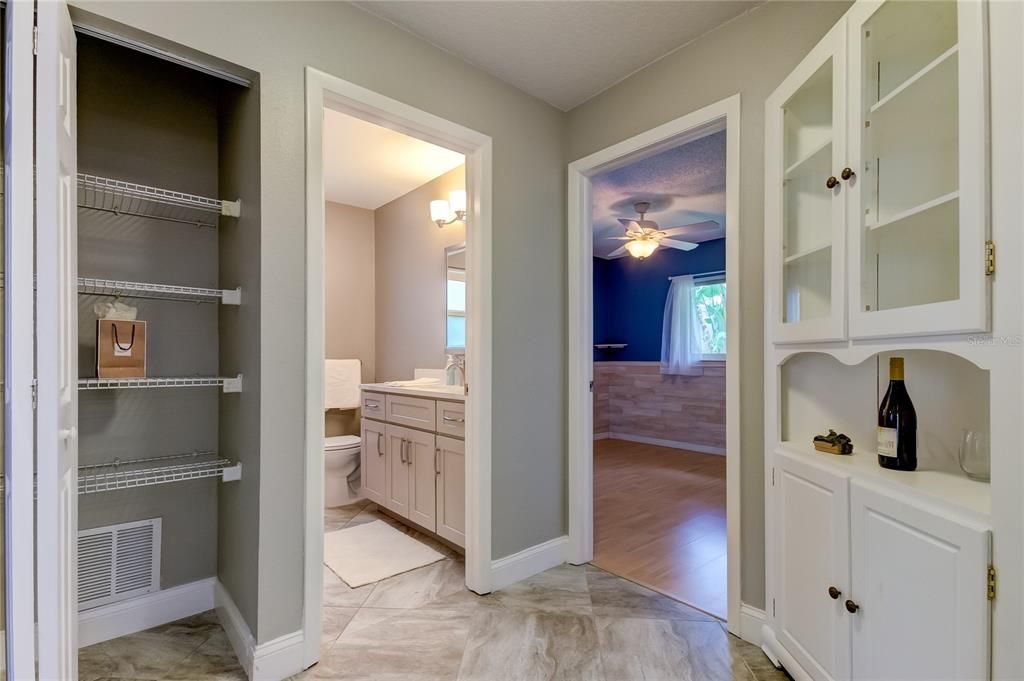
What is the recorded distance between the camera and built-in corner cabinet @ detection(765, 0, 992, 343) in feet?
3.31

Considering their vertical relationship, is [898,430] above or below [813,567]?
above

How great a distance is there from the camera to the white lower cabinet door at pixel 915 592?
3.22 ft

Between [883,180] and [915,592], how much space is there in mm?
1070

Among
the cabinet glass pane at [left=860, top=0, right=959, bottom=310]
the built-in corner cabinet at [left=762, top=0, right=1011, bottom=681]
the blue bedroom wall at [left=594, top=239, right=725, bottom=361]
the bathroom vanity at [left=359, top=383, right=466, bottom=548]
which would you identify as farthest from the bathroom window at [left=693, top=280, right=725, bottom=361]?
the cabinet glass pane at [left=860, top=0, right=959, bottom=310]

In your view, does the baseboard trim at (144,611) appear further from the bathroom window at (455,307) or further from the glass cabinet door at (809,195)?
the glass cabinet door at (809,195)

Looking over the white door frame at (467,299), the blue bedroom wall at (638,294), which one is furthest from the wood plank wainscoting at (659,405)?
the white door frame at (467,299)

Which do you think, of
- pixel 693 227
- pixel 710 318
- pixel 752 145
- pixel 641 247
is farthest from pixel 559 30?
pixel 710 318

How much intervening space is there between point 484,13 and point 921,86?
151cm

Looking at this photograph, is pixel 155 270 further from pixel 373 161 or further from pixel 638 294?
pixel 638 294

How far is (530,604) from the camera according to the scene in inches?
87.2

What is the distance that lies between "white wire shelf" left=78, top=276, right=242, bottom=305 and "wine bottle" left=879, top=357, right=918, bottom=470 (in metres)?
2.22

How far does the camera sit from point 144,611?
200 centimetres

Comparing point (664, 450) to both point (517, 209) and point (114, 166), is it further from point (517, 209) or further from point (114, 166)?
point (114, 166)

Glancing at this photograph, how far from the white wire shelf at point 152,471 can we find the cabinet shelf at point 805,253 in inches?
85.7
